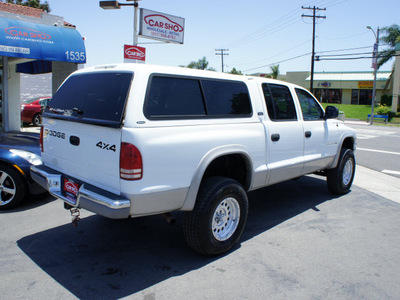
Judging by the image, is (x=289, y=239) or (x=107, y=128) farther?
(x=289, y=239)

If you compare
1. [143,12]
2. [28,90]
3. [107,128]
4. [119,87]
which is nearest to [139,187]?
[107,128]

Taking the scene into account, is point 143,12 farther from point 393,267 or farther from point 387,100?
point 387,100

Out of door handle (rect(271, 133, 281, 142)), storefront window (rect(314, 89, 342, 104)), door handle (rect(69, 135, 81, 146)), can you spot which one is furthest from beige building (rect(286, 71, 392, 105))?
door handle (rect(69, 135, 81, 146))

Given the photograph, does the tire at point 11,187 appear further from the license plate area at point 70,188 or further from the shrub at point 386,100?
the shrub at point 386,100

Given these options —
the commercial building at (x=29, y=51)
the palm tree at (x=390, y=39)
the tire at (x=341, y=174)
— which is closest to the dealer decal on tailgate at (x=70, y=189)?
the tire at (x=341, y=174)

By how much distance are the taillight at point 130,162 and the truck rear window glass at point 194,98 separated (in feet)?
1.18

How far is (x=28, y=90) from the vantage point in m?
20.0

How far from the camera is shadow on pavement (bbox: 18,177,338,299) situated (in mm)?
3213

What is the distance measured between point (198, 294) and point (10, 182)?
11.0 feet

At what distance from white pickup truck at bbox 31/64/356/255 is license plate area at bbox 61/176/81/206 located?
0.4 inches

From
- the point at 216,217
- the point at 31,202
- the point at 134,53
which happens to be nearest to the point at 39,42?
the point at 134,53

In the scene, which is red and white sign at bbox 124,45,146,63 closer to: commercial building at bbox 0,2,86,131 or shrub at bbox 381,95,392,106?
commercial building at bbox 0,2,86,131

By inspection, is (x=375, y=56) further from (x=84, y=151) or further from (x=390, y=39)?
(x=84, y=151)

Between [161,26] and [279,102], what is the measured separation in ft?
27.9
